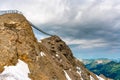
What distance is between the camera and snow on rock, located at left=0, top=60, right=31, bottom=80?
152 feet

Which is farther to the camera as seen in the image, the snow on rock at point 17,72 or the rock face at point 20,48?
the rock face at point 20,48

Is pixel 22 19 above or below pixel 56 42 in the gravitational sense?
below

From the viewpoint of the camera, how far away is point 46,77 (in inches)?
2221

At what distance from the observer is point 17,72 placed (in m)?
49.8

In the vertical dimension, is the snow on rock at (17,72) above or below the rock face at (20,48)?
below

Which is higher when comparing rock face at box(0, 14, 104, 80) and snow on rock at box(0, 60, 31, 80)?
rock face at box(0, 14, 104, 80)

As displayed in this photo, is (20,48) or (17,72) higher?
(20,48)

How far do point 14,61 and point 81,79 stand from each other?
185 ft

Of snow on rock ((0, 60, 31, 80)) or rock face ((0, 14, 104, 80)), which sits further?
rock face ((0, 14, 104, 80))

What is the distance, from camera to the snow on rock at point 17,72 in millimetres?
46466

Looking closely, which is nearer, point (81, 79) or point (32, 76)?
point (32, 76)

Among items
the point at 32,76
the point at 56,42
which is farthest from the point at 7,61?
the point at 56,42

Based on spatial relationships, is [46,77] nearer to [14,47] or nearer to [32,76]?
[32,76]

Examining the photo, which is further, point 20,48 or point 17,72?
point 20,48
